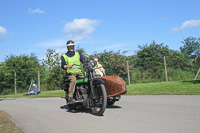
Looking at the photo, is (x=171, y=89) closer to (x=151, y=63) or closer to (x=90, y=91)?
(x=90, y=91)

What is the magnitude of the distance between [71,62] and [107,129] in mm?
3340

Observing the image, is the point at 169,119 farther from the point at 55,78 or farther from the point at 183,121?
the point at 55,78

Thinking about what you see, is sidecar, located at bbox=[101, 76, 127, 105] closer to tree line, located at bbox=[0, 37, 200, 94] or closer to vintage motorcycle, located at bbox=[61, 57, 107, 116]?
vintage motorcycle, located at bbox=[61, 57, 107, 116]

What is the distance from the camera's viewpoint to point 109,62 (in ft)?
71.7

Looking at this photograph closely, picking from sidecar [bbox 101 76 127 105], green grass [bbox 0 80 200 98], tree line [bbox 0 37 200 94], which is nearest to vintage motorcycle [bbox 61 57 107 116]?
sidecar [bbox 101 76 127 105]

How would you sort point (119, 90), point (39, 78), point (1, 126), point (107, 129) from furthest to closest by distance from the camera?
point (39, 78) → point (119, 90) → point (1, 126) → point (107, 129)

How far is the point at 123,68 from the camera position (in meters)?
21.5

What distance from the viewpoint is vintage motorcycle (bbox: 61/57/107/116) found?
655cm

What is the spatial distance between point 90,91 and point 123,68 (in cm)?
1476

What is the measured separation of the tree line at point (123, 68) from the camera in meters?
21.4

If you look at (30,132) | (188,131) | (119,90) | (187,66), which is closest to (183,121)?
(188,131)

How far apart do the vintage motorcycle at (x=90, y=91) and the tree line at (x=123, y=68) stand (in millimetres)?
13607

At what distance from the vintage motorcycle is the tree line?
1361 cm

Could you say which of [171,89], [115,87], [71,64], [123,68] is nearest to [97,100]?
[115,87]
